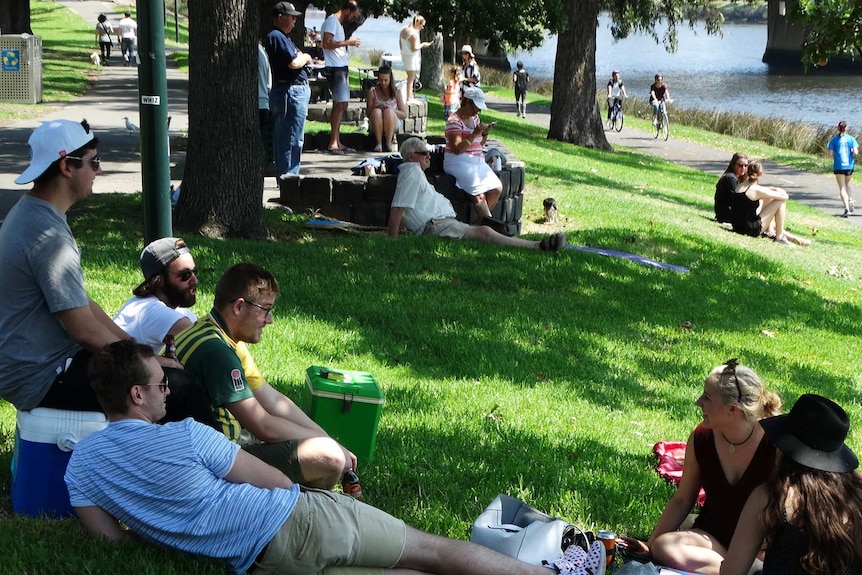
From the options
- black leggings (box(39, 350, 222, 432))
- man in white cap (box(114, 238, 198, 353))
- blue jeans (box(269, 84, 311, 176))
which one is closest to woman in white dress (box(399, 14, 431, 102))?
blue jeans (box(269, 84, 311, 176))

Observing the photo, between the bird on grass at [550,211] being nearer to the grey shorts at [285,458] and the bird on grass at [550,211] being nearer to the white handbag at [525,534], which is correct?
the white handbag at [525,534]

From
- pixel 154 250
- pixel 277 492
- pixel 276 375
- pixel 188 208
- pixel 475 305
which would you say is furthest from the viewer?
pixel 188 208

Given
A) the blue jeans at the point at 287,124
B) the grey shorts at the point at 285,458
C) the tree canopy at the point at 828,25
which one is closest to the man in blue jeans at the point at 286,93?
the blue jeans at the point at 287,124

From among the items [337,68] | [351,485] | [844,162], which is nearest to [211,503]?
[351,485]

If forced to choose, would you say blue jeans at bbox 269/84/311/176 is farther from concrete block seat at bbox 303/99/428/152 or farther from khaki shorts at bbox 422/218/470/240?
concrete block seat at bbox 303/99/428/152

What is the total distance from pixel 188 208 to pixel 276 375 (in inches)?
141

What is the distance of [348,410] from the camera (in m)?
5.00

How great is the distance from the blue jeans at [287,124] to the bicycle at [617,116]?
73.2ft

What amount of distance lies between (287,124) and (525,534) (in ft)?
28.1

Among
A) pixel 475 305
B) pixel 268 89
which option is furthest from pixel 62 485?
pixel 268 89

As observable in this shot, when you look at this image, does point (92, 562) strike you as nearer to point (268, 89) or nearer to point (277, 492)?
point (277, 492)

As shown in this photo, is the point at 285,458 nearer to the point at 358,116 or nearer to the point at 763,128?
the point at 358,116

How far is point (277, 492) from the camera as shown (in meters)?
3.58

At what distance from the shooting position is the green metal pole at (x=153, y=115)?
18.9 ft
